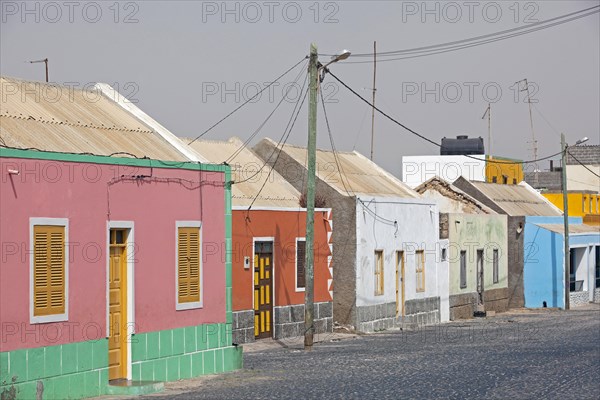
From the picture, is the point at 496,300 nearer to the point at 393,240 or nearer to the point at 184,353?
the point at 393,240

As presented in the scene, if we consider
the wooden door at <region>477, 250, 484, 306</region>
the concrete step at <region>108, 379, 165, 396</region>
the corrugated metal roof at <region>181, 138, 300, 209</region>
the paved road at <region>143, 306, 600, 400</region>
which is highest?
the corrugated metal roof at <region>181, 138, 300, 209</region>

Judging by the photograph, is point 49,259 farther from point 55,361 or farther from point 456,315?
point 456,315

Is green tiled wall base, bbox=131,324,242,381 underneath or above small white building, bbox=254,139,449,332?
underneath

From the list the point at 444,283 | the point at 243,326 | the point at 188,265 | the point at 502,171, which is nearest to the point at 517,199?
the point at 502,171

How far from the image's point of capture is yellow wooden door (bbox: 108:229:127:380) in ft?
58.9

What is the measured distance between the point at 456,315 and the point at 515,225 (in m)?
8.92

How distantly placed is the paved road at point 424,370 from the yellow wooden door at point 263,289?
1645 mm

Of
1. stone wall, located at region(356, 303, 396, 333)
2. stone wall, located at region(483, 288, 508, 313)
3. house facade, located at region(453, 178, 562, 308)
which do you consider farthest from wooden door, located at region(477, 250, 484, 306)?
stone wall, located at region(356, 303, 396, 333)

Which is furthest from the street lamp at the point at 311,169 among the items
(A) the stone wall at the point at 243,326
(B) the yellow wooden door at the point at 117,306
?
(B) the yellow wooden door at the point at 117,306

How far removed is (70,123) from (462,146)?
48.6 meters

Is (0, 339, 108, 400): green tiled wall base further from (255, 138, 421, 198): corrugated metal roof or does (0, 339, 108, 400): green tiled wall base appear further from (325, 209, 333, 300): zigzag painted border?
(255, 138, 421, 198): corrugated metal roof

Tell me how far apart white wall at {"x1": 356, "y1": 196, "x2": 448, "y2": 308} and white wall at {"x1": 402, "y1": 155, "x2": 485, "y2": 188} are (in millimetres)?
21271

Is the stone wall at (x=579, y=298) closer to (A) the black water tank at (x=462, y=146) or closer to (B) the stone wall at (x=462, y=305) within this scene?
(B) the stone wall at (x=462, y=305)

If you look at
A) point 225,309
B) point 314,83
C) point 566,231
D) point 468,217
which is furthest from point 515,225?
point 225,309
